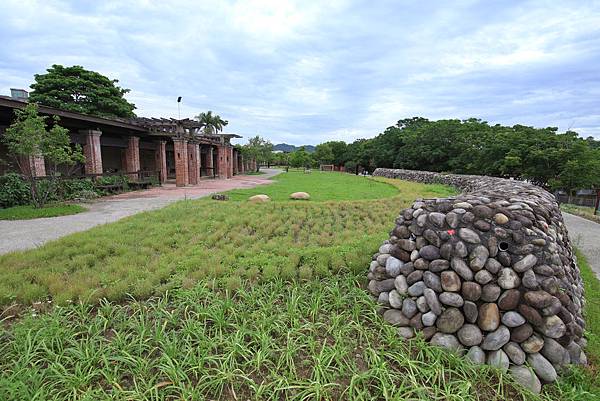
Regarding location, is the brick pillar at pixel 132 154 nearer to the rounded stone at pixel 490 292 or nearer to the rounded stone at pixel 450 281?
the rounded stone at pixel 450 281

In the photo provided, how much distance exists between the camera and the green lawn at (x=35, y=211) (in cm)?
823

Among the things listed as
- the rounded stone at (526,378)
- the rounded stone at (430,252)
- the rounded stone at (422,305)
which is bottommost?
the rounded stone at (526,378)

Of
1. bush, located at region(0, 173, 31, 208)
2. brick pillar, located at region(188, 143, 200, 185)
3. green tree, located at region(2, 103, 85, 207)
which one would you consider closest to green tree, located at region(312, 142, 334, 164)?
brick pillar, located at region(188, 143, 200, 185)

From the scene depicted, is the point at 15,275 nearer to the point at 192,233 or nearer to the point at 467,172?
the point at 192,233

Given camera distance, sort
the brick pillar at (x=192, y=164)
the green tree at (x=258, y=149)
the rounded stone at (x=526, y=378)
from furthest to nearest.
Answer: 1. the green tree at (x=258, y=149)
2. the brick pillar at (x=192, y=164)
3. the rounded stone at (x=526, y=378)

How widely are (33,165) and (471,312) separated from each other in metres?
13.5

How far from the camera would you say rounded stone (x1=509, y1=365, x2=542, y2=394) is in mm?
2531

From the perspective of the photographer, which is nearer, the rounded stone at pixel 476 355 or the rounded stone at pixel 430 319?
the rounded stone at pixel 476 355

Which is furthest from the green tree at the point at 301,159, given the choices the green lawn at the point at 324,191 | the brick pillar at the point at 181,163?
the brick pillar at the point at 181,163

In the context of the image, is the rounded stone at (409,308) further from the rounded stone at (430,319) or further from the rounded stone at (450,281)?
the rounded stone at (450,281)

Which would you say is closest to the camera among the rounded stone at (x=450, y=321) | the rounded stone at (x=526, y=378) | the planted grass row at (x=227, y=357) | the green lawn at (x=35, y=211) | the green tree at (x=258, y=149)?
the planted grass row at (x=227, y=357)

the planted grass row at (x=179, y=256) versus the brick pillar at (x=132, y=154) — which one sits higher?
the brick pillar at (x=132, y=154)

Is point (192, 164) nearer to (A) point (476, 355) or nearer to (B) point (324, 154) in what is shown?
(A) point (476, 355)

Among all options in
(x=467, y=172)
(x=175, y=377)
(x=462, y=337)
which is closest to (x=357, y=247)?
(x=462, y=337)
